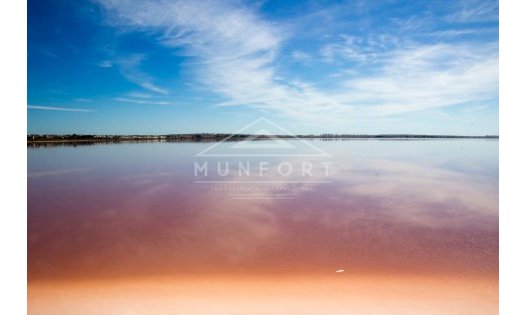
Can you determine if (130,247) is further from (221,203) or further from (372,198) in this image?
(372,198)

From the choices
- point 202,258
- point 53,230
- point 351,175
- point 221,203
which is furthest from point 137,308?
point 351,175

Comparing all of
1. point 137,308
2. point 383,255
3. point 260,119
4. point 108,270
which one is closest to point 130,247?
point 108,270

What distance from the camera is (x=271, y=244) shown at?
328 centimetres

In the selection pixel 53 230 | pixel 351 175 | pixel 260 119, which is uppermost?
pixel 260 119

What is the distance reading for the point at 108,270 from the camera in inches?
110

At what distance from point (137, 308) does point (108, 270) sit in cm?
75

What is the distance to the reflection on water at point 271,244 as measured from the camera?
2449 millimetres

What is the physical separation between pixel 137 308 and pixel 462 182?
238 inches

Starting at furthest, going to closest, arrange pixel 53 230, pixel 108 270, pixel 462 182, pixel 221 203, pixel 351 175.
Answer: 1. pixel 351 175
2. pixel 462 182
3. pixel 221 203
4. pixel 53 230
5. pixel 108 270

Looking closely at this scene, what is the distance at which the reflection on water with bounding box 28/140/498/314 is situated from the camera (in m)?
2.45

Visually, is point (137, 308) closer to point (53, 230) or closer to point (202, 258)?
point (202, 258)
